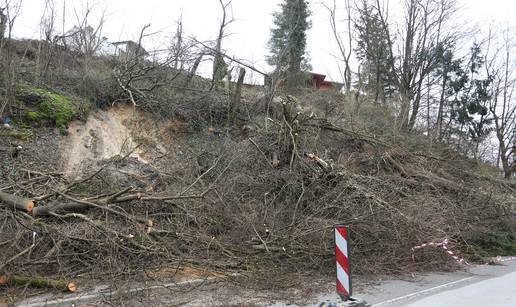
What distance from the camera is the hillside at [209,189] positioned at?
23.4 feet

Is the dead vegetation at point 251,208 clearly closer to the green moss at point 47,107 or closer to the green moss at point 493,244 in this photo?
the green moss at point 493,244

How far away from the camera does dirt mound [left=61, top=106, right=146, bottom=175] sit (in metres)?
11.1

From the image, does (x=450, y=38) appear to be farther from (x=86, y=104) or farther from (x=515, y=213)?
(x=86, y=104)

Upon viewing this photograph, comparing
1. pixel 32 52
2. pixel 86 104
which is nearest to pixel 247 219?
pixel 86 104

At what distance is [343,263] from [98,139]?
29.2ft

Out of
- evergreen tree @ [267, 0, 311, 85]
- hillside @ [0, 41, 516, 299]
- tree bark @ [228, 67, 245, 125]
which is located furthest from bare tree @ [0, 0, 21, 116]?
evergreen tree @ [267, 0, 311, 85]

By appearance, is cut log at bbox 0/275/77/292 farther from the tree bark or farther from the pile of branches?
the tree bark

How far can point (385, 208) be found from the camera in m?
9.34

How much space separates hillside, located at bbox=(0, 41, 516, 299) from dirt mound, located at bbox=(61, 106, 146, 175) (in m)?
0.04

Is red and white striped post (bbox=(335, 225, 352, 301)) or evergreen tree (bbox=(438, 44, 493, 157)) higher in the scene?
evergreen tree (bbox=(438, 44, 493, 157))

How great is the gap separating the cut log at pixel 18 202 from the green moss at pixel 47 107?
427 cm

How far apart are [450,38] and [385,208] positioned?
20.4 meters

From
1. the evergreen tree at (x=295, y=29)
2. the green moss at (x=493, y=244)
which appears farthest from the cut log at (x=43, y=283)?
the evergreen tree at (x=295, y=29)

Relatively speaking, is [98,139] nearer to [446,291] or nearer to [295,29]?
[446,291]
